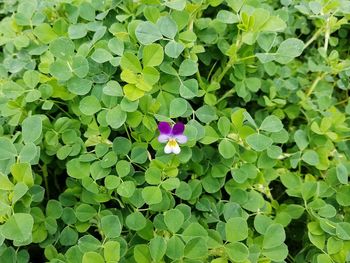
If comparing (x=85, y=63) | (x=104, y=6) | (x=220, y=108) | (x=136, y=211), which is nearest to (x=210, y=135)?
(x=220, y=108)

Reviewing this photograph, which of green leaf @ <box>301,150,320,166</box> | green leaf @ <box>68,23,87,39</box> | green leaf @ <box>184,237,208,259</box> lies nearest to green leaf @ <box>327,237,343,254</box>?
green leaf @ <box>301,150,320,166</box>

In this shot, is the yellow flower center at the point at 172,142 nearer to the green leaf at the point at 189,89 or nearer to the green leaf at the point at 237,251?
the green leaf at the point at 189,89

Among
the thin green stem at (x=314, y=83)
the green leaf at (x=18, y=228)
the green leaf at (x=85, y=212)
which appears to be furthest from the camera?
the thin green stem at (x=314, y=83)

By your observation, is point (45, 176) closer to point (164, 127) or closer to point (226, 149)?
point (164, 127)

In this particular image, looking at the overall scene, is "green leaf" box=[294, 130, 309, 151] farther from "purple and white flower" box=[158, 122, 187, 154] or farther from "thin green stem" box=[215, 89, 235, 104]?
"purple and white flower" box=[158, 122, 187, 154]

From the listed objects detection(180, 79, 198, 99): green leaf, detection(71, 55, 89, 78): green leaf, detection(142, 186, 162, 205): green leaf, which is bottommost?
detection(142, 186, 162, 205): green leaf

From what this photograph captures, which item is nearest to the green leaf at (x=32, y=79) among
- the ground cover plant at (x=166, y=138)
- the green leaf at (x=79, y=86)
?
the ground cover plant at (x=166, y=138)

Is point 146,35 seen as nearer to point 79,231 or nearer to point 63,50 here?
point 63,50
